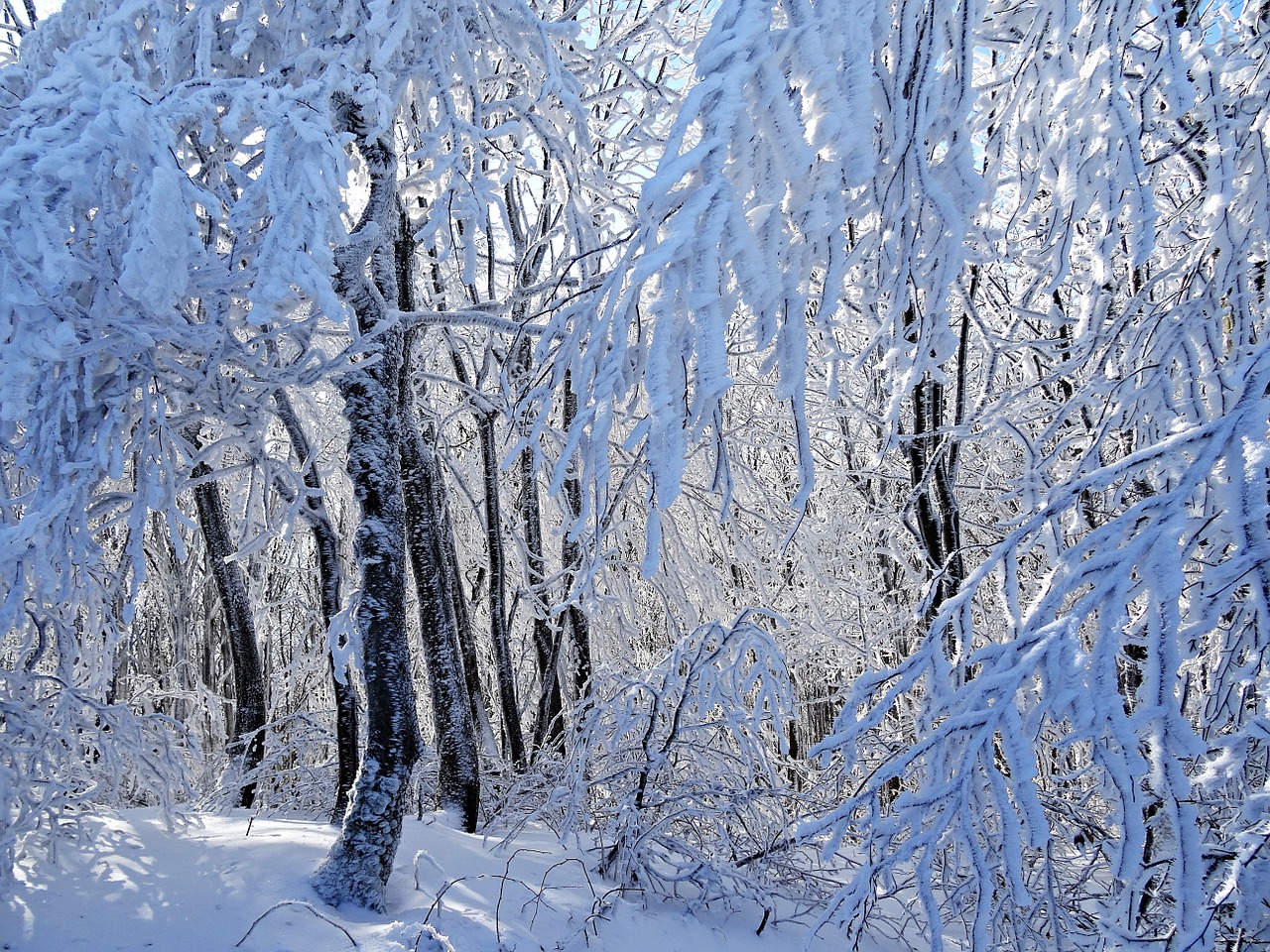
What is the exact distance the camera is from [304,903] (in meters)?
3.02

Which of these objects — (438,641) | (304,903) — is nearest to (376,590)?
(438,641)

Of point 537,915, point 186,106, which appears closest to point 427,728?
point 537,915

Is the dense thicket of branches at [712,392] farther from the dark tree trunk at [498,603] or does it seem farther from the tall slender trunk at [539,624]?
the tall slender trunk at [539,624]

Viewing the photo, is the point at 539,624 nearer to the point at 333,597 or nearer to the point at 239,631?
the point at 239,631

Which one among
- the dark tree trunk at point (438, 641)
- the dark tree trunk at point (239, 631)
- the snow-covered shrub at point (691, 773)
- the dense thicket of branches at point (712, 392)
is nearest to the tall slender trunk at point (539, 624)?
the dense thicket of branches at point (712, 392)

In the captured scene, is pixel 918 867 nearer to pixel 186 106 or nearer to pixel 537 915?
pixel 537 915

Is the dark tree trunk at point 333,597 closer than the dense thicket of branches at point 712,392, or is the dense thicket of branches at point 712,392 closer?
the dense thicket of branches at point 712,392

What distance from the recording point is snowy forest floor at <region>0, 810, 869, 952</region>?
2881 millimetres

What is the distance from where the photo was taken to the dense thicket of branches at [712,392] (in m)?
1.42

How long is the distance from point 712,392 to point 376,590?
9.09 feet

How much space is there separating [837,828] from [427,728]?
33.1ft

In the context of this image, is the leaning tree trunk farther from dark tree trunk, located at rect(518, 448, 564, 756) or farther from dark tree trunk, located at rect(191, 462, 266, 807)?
dark tree trunk, located at rect(191, 462, 266, 807)

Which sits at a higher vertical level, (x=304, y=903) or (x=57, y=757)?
(x=57, y=757)

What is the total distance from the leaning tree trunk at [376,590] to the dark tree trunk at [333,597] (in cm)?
38
